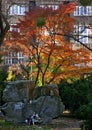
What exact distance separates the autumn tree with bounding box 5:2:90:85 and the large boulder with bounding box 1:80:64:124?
576 centimetres

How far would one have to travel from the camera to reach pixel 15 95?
1755cm

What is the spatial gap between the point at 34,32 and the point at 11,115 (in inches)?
328

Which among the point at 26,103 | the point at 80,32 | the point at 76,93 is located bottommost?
the point at 76,93

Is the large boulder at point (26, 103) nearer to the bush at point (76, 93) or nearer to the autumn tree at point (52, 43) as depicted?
the bush at point (76, 93)

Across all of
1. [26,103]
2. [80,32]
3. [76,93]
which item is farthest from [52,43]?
[80,32]

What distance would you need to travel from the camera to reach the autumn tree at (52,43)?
77.2 feet

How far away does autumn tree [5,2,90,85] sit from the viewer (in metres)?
23.5

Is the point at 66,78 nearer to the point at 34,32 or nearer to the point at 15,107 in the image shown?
the point at 34,32

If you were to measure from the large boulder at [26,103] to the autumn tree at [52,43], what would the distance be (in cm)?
576

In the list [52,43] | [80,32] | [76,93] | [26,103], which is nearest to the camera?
[80,32]

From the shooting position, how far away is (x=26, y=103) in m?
17.6

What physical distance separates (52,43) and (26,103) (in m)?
7.45

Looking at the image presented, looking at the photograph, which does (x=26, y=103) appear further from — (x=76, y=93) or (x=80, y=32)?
(x=80, y=32)

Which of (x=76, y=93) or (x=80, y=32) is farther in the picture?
(x=76, y=93)
